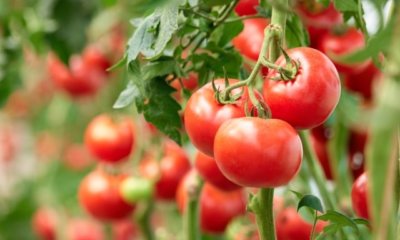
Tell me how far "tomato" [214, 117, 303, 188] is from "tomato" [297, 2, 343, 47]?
0.38 m

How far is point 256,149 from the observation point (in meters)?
0.64

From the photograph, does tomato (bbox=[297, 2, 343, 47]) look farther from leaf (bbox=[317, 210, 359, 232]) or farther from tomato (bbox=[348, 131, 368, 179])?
leaf (bbox=[317, 210, 359, 232])

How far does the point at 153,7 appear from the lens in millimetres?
767

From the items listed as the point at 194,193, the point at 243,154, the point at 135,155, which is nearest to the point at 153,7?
the point at 243,154

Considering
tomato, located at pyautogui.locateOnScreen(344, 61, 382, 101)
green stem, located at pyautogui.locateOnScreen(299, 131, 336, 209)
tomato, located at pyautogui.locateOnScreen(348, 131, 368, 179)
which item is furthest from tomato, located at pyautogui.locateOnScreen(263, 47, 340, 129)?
tomato, located at pyautogui.locateOnScreen(348, 131, 368, 179)

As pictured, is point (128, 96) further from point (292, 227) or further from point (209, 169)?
point (292, 227)

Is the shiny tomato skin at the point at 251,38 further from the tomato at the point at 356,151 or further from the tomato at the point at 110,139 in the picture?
the tomato at the point at 110,139

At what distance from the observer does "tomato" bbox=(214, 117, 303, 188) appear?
63 cm

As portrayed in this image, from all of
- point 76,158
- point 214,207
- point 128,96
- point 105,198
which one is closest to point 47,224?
point 76,158

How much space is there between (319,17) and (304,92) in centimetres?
38

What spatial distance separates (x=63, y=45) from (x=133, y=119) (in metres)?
0.20

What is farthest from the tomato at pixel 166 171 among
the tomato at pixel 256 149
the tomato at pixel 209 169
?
the tomato at pixel 256 149

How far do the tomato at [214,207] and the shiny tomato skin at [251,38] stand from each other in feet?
1.19

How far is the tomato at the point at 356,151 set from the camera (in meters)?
1.17
